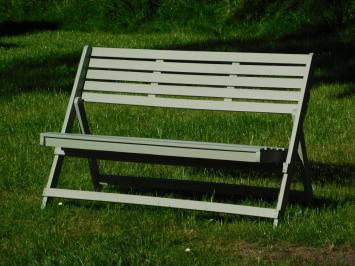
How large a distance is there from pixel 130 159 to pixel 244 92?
30.7 inches

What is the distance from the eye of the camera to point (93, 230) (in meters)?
5.78

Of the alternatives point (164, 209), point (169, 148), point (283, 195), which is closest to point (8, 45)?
point (164, 209)

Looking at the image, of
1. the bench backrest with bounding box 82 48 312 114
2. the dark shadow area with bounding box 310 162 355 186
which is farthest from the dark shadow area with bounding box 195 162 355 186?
the bench backrest with bounding box 82 48 312 114

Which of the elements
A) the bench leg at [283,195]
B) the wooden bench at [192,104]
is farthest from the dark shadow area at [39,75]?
the bench leg at [283,195]

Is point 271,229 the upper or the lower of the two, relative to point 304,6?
upper

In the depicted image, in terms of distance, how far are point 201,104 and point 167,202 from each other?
76 cm

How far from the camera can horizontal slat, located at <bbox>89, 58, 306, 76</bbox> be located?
20.4 feet

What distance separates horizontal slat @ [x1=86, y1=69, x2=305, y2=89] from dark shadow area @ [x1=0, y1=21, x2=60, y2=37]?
34.4ft

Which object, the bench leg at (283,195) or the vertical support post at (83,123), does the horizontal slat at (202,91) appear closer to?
the vertical support post at (83,123)

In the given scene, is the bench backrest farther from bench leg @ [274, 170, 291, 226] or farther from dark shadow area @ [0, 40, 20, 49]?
dark shadow area @ [0, 40, 20, 49]

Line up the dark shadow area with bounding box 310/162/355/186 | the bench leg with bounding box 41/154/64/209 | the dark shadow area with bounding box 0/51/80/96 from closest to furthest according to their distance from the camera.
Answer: the bench leg with bounding box 41/154/64/209 → the dark shadow area with bounding box 310/162/355/186 → the dark shadow area with bounding box 0/51/80/96

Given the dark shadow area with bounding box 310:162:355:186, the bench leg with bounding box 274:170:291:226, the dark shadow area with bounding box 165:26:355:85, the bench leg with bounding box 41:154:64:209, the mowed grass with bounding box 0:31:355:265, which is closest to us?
the mowed grass with bounding box 0:31:355:265

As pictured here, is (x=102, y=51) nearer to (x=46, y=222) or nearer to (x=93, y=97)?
(x=93, y=97)

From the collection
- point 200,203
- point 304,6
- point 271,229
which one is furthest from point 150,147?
point 304,6
